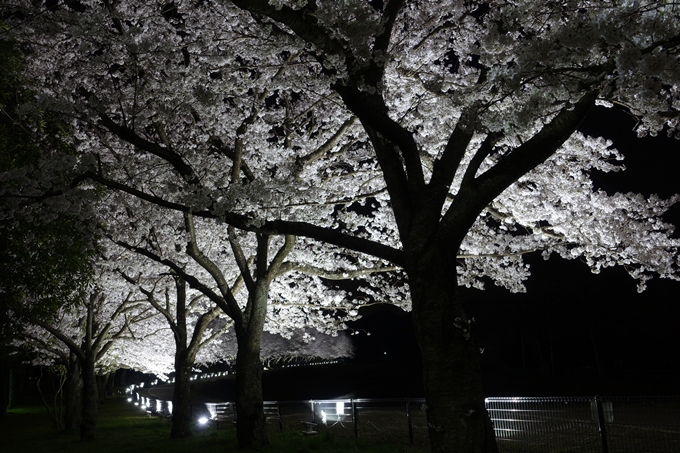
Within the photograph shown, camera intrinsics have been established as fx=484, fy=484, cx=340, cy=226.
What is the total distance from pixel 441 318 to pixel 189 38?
8.98 meters

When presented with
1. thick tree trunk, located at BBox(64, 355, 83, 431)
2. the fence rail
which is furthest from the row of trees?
thick tree trunk, located at BBox(64, 355, 83, 431)

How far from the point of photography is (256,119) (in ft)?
36.6

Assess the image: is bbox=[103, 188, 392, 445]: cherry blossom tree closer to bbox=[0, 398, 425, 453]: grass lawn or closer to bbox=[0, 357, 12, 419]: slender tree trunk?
bbox=[0, 398, 425, 453]: grass lawn

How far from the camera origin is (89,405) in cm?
1570

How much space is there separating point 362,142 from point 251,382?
20.5 ft

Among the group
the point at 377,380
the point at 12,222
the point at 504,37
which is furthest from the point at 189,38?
the point at 377,380

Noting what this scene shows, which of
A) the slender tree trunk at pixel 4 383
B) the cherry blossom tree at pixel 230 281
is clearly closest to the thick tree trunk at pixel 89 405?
the cherry blossom tree at pixel 230 281

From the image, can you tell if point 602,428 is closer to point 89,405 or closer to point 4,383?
point 89,405

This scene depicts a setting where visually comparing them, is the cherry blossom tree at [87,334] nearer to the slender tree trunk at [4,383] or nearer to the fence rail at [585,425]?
the slender tree trunk at [4,383]

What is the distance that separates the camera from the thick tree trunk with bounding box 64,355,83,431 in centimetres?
1944

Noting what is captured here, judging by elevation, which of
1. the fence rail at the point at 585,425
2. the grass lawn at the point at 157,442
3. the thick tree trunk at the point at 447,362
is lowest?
the grass lawn at the point at 157,442

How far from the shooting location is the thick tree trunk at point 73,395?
1944cm

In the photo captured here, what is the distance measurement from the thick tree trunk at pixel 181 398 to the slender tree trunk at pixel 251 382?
4242 mm

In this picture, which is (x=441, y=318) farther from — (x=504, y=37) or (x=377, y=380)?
(x=377, y=380)
